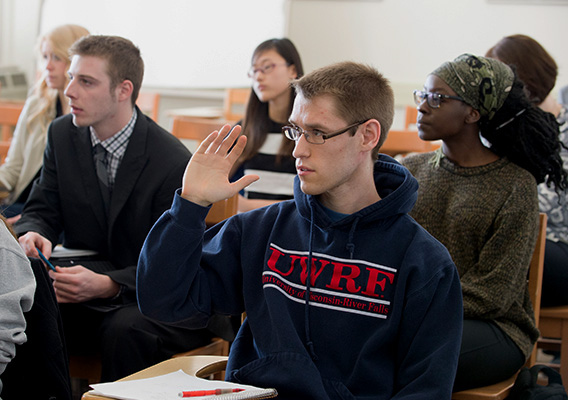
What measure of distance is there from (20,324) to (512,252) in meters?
1.22

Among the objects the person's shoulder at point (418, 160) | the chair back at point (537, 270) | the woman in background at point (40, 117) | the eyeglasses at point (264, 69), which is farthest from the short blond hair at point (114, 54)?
the chair back at point (537, 270)

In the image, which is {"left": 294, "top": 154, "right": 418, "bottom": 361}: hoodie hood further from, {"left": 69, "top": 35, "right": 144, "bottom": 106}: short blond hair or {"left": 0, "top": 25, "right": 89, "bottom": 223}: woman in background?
{"left": 0, "top": 25, "right": 89, "bottom": 223}: woman in background

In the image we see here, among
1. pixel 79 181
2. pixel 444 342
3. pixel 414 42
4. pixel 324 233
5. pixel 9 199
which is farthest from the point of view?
pixel 414 42

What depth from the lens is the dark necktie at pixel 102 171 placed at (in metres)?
2.27

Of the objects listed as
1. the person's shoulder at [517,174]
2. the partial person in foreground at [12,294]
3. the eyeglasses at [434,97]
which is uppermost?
the eyeglasses at [434,97]

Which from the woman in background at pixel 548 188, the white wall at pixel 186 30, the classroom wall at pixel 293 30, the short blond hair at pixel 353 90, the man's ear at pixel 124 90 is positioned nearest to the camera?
the short blond hair at pixel 353 90

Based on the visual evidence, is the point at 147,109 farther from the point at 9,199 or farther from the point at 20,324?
the point at 20,324

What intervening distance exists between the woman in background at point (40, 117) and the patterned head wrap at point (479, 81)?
1.79 metres

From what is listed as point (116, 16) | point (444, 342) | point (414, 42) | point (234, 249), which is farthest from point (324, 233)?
point (116, 16)

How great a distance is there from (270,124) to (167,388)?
1.99 metres

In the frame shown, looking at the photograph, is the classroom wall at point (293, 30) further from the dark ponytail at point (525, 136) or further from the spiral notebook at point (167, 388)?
the spiral notebook at point (167, 388)

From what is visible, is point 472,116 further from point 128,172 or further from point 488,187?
point 128,172

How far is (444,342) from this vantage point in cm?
134

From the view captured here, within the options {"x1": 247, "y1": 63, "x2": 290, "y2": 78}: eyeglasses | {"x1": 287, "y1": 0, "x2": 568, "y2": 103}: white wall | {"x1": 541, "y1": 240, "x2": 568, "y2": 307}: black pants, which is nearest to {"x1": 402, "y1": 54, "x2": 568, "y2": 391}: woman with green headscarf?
{"x1": 541, "y1": 240, "x2": 568, "y2": 307}: black pants
